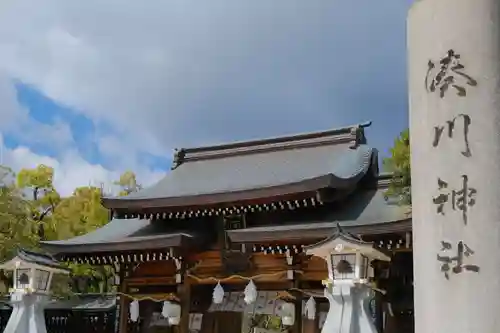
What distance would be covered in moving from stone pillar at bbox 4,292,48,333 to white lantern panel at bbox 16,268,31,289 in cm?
20

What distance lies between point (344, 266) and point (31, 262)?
6.35m

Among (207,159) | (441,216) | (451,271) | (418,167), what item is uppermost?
(207,159)

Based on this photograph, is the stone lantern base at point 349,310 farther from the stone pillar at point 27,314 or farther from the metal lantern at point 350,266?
the stone pillar at point 27,314

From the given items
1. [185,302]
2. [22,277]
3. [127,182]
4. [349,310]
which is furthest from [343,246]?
[127,182]

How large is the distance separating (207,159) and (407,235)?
787 cm

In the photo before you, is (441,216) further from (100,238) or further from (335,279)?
(100,238)

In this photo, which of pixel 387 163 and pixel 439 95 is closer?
pixel 439 95

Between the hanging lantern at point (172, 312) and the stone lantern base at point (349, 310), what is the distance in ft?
16.0

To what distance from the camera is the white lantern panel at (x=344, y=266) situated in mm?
8812

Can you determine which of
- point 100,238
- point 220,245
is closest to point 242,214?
point 220,245

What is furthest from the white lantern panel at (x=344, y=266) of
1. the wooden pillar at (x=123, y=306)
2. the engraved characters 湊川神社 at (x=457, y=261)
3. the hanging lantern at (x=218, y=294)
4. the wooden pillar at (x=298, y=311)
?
the wooden pillar at (x=123, y=306)

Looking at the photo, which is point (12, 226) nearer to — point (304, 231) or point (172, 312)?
point (172, 312)

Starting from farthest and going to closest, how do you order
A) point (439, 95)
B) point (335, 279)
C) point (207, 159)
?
point (207, 159)
point (335, 279)
point (439, 95)

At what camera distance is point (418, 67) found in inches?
163
